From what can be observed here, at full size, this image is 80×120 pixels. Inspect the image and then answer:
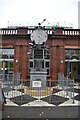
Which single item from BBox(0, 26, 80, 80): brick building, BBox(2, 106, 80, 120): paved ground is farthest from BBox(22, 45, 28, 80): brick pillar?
BBox(2, 106, 80, 120): paved ground

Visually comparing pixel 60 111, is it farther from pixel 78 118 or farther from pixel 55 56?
pixel 55 56

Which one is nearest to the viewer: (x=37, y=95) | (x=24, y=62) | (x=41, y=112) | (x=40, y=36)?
(x=41, y=112)

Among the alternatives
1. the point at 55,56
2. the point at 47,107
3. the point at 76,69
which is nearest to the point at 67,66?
the point at 76,69

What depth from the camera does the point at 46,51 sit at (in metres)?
13.2

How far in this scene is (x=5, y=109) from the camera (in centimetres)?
496

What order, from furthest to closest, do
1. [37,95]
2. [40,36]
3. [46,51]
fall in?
[46,51] → [40,36] → [37,95]

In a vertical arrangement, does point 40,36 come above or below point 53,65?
above

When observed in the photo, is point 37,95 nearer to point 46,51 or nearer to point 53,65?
point 53,65

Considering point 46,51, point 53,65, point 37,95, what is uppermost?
point 46,51

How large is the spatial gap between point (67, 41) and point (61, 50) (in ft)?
4.08

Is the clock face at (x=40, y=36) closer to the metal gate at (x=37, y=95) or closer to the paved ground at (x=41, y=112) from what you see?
the metal gate at (x=37, y=95)

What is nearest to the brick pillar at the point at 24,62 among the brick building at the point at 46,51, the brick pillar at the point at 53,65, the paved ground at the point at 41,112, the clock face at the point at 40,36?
the brick building at the point at 46,51

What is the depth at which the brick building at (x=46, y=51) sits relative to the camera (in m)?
13.4

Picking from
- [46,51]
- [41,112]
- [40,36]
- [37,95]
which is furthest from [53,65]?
[41,112]
